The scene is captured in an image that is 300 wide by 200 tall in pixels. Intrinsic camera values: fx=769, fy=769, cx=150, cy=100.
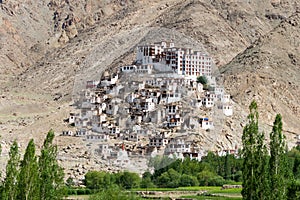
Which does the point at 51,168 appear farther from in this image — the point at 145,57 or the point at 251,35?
the point at 251,35

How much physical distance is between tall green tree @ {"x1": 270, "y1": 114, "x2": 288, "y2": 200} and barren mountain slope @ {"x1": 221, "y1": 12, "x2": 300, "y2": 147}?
4400cm

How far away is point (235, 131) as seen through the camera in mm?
65812

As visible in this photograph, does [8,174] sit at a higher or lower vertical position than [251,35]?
lower

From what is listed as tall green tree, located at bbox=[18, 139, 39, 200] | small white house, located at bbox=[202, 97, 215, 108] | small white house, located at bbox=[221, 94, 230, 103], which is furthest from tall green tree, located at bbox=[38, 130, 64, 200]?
small white house, located at bbox=[221, 94, 230, 103]

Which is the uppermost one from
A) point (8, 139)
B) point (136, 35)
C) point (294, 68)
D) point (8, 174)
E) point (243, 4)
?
point (243, 4)

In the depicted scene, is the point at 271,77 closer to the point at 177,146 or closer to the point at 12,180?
the point at 177,146

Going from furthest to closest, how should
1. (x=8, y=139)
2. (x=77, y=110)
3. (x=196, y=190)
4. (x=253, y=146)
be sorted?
(x=77, y=110) < (x=8, y=139) < (x=196, y=190) < (x=253, y=146)

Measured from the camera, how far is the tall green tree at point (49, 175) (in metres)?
28.6

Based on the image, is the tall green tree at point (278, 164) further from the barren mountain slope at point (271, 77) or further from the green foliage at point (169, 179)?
the barren mountain slope at point (271, 77)

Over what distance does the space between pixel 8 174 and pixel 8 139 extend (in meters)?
37.4

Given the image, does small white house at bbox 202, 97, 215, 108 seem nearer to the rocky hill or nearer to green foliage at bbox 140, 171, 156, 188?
the rocky hill

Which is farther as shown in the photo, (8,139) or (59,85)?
(59,85)

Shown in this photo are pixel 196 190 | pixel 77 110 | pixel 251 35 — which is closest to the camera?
pixel 196 190

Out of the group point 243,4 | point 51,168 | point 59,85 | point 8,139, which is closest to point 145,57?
point 8,139
